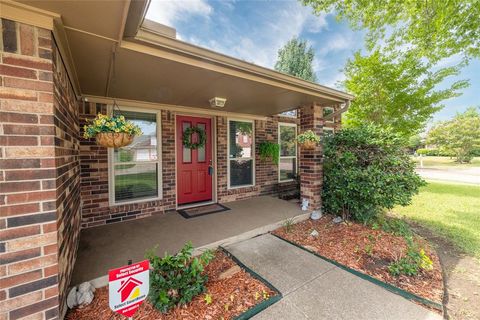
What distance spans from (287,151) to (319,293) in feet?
14.7

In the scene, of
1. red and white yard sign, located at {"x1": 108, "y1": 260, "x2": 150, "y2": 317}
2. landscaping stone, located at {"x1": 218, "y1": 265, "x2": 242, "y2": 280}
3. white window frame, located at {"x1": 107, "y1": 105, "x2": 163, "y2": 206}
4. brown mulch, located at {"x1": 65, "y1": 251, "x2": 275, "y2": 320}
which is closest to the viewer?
red and white yard sign, located at {"x1": 108, "y1": 260, "x2": 150, "y2": 317}

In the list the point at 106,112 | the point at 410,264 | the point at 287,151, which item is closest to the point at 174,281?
the point at 410,264

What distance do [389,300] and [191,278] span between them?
1.91m

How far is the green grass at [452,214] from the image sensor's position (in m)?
3.54

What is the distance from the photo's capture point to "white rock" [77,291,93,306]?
1797 mm

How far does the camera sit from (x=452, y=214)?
16.0 ft

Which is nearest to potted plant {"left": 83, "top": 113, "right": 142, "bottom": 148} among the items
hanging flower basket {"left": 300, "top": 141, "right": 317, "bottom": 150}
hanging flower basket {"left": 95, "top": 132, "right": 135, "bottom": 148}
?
hanging flower basket {"left": 95, "top": 132, "right": 135, "bottom": 148}

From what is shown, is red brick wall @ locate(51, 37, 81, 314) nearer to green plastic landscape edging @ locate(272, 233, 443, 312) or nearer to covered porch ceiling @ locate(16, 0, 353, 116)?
covered porch ceiling @ locate(16, 0, 353, 116)

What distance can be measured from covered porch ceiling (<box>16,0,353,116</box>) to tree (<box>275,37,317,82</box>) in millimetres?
10124

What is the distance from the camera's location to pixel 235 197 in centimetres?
509

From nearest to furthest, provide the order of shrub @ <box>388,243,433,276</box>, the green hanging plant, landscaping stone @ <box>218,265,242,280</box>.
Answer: landscaping stone @ <box>218,265,242,280</box>
shrub @ <box>388,243,433,276</box>
the green hanging plant

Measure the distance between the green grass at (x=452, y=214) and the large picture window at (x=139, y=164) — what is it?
18.0 feet

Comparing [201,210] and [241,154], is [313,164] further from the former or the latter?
[201,210]

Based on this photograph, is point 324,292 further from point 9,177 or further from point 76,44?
point 76,44
